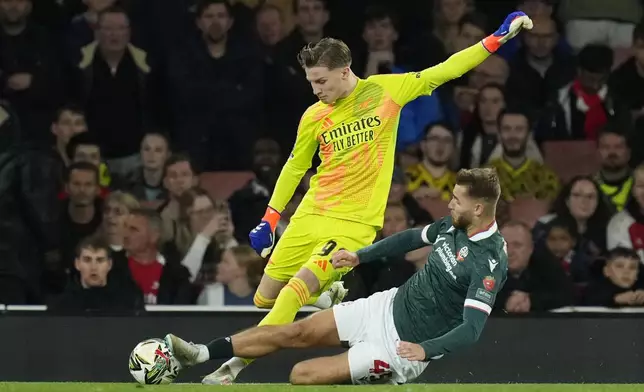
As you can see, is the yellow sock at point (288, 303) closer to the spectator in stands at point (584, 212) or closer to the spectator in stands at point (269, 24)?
the spectator in stands at point (584, 212)

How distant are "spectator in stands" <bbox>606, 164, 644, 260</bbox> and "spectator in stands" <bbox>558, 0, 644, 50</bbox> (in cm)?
130

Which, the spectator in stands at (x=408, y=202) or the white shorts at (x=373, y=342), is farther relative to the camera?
the spectator in stands at (x=408, y=202)

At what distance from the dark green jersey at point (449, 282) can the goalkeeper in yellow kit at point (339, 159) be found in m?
0.58

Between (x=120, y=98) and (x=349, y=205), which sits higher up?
(x=120, y=98)

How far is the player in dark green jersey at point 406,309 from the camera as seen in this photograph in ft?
24.2

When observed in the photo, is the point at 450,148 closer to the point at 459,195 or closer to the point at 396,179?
the point at 396,179

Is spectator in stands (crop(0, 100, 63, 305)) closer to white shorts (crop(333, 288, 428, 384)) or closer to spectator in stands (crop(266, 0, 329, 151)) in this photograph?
spectator in stands (crop(266, 0, 329, 151))

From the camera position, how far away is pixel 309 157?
8.32 metres

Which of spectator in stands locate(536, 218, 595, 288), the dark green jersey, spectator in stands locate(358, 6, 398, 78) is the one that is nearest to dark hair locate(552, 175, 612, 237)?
spectator in stands locate(536, 218, 595, 288)

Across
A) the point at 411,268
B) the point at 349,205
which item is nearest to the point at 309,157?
the point at 349,205

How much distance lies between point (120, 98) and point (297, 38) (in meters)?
1.42

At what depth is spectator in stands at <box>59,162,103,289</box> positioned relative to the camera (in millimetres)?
10445

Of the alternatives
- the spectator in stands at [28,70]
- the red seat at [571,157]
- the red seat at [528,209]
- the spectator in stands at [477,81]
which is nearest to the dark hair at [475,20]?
the spectator in stands at [477,81]

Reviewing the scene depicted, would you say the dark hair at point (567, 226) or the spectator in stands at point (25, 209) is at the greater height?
the spectator in stands at point (25, 209)
